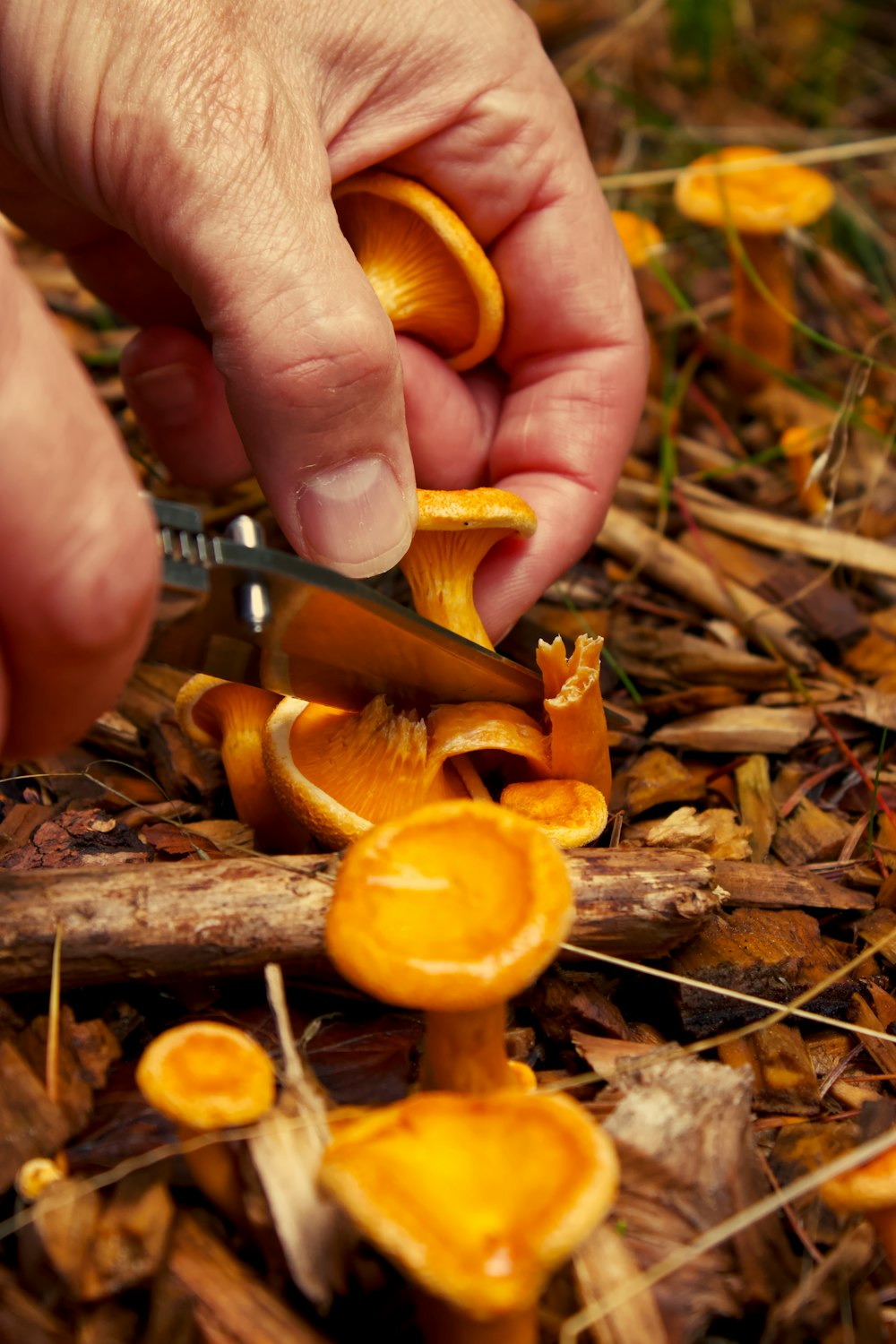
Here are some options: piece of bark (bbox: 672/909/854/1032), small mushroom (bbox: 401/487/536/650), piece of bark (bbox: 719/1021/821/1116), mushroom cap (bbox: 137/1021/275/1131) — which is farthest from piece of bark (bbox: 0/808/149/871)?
piece of bark (bbox: 719/1021/821/1116)

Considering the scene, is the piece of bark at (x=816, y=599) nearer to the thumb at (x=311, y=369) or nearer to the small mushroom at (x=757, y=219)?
the small mushroom at (x=757, y=219)

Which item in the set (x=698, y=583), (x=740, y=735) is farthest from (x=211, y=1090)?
(x=698, y=583)

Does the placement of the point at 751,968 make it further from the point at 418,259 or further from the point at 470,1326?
the point at 418,259

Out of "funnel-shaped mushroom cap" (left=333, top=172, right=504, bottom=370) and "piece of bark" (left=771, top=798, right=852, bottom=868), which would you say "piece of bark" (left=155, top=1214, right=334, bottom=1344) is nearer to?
"piece of bark" (left=771, top=798, right=852, bottom=868)

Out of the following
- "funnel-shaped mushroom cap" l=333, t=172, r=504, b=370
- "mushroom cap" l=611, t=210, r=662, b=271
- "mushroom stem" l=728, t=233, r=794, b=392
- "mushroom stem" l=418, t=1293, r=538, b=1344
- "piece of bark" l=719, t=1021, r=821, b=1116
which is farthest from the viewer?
"mushroom stem" l=728, t=233, r=794, b=392

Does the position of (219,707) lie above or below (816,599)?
above

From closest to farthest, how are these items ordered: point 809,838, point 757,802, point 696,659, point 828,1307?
point 828,1307 → point 809,838 → point 757,802 → point 696,659

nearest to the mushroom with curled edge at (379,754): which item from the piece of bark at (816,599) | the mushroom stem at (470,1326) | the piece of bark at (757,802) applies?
the piece of bark at (757,802)

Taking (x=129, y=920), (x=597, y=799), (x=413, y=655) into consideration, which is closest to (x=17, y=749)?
(x=129, y=920)
